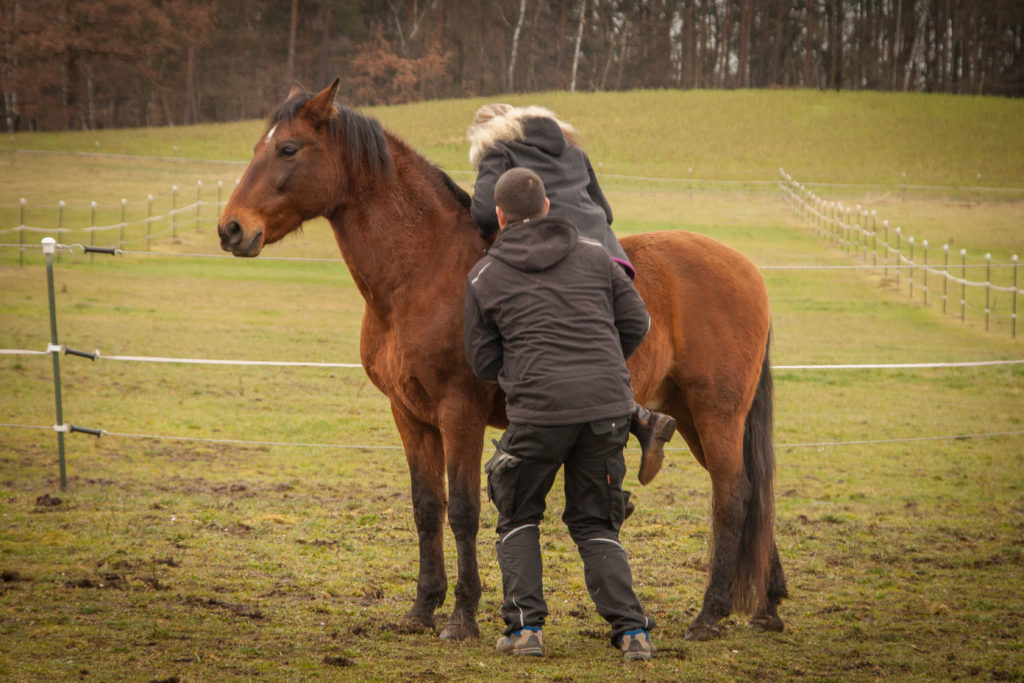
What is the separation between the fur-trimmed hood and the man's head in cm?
43

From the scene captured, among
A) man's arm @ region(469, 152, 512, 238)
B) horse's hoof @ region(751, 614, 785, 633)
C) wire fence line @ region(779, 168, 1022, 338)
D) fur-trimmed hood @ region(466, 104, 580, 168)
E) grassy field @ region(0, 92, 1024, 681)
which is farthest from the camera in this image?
wire fence line @ region(779, 168, 1022, 338)

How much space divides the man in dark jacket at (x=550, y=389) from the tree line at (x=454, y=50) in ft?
85.0

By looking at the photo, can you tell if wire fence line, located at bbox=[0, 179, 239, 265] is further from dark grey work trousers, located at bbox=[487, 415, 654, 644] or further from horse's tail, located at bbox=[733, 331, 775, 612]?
dark grey work trousers, located at bbox=[487, 415, 654, 644]

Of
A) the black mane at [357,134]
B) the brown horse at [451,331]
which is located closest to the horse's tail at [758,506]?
the brown horse at [451,331]

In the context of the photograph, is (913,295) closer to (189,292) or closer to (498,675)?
(189,292)

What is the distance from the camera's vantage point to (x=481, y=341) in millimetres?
3023

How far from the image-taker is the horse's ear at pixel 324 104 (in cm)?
335

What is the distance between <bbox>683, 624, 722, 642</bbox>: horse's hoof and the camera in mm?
3465

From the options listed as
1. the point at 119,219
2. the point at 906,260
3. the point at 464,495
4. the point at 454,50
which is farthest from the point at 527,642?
the point at 454,50

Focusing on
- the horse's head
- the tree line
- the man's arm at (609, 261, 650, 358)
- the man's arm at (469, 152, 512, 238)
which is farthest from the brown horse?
the tree line

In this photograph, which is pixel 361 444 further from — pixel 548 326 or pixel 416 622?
pixel 548 326

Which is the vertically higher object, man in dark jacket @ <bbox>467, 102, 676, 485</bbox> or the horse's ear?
the horse's ear

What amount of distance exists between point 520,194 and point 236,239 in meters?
1.05

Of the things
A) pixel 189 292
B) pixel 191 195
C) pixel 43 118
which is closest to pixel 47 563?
pixel 189 292
